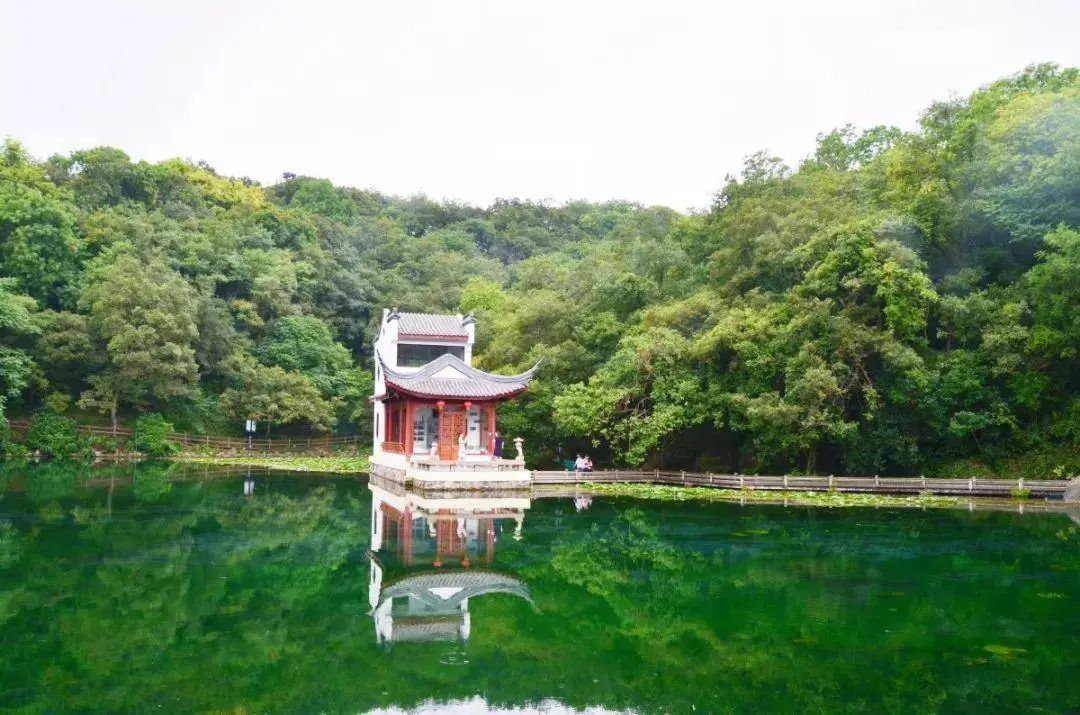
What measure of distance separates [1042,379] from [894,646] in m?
17.7

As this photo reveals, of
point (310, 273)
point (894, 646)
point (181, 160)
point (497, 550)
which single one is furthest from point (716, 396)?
point (181, 160)

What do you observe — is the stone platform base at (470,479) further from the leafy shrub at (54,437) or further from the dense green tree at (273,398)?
the leafy shrub at (54,437)

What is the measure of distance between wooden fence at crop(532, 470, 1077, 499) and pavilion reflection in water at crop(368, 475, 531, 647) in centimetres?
650

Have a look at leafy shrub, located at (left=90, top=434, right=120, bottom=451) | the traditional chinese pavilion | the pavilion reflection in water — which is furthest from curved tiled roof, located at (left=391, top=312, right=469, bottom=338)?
leafy shrub, located at (left=90, top=434, right=120, bottom=451)

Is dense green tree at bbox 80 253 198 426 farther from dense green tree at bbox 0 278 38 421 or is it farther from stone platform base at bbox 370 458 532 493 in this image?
stone platform base at bbox 370 458 532 493

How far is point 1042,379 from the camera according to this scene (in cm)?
2356

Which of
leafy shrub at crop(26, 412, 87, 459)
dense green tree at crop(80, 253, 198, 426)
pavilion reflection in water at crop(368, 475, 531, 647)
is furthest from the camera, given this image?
dense green tree at crop(80, 253, 198, 426)

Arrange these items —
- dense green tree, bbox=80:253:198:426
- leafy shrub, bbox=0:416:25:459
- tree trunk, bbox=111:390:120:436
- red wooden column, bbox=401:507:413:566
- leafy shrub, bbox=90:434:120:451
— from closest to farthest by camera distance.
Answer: red wooden column, bbox=401:507:413:566, leafy shrub, bbox=0:416:25:459, dense green tree, bbox=80:253:198:426, leafy shrub, bbox=90:434:120:451, tree trunk, bbox=111:390:120:436

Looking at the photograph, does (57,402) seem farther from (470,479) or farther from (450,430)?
(470,479)

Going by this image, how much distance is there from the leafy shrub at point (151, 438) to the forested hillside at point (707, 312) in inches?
52.1

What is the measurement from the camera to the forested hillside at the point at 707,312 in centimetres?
2420

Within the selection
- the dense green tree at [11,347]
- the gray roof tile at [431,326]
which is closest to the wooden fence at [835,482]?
the gray roof tile at [431,326]

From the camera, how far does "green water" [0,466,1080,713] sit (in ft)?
24.2

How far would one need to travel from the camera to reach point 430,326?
3394cm
